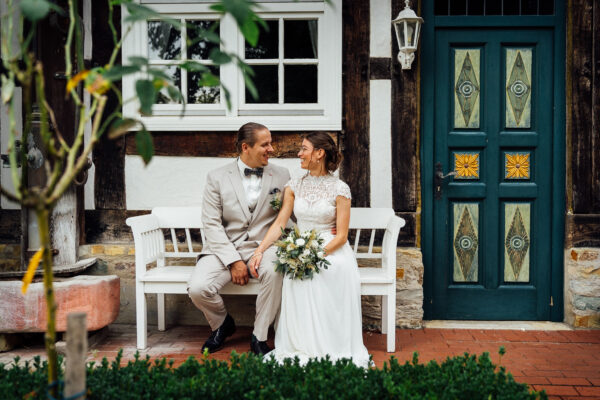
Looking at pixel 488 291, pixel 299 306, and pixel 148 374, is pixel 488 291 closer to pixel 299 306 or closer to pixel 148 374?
pixel 299 306

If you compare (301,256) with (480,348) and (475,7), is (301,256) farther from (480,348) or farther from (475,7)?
(475,7)

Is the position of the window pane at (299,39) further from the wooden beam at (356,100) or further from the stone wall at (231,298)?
the stone wall at (231,298)

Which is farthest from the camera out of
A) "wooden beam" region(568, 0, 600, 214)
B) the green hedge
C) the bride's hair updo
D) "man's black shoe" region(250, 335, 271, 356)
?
"wooden beam" region(568, 0, 600, 214)

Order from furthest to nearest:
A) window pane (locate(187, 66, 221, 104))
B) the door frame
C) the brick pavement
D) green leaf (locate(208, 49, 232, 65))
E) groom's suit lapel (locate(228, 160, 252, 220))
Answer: window pane (locate(187, 66, 221, 104)) → the door frame → groom's suit lapel (locate(228, 160, 252, 220)) → the brick pavement → green leaf (locate(208, 49, 232, 65))

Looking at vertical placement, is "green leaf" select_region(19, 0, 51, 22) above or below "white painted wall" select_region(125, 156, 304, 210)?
above

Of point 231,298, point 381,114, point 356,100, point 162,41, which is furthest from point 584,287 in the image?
point 162,41

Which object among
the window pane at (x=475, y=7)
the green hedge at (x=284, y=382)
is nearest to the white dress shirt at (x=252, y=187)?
the green hedge at (x=284, y=382)

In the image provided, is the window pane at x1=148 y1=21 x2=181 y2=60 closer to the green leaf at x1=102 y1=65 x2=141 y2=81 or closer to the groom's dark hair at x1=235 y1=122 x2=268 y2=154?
the groom's dark hair at x1=235 y1=122 x2=268 y2=154


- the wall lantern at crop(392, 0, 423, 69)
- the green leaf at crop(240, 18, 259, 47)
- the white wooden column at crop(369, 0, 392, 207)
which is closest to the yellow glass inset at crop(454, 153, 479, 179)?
the white wooden column at crop(369, 0, 392, 207)

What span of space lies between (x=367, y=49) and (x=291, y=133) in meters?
0.95

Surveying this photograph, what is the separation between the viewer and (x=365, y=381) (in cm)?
226

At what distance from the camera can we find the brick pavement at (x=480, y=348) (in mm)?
3504

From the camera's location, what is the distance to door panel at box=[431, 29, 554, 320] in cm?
472

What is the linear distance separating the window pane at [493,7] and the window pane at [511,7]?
0.05 meters
